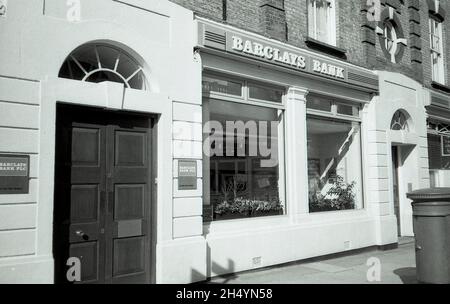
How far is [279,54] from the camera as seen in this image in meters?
8.16

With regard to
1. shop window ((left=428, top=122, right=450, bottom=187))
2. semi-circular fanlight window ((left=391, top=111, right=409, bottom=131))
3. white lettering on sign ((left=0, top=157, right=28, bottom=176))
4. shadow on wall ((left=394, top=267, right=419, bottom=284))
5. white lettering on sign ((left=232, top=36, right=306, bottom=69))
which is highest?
white lettering on sign ((left=232, top=36, right=306, bottom=69))

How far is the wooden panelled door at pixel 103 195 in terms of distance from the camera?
5613 mm

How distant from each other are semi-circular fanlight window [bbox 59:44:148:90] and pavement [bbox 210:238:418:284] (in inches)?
137

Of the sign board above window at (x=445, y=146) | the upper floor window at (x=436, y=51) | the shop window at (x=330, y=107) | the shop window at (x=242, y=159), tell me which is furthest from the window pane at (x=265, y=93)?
the sign board above window at (x=445, y=146)

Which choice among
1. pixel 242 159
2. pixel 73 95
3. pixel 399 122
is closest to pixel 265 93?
pixel 242 159

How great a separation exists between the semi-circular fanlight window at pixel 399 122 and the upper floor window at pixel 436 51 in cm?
273

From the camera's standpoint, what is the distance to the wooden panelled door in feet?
18.4

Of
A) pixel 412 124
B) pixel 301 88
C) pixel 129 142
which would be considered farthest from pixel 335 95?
pixel 129 142

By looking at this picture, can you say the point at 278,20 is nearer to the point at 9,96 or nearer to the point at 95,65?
the point at 95,65

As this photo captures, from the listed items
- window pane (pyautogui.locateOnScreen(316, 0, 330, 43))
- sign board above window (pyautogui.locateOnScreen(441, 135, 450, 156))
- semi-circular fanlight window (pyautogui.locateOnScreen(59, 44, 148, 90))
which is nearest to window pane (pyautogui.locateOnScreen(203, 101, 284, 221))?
semi-circular fanlight window (pyautogui.locateOnScreen(59, 44, 148, 90))

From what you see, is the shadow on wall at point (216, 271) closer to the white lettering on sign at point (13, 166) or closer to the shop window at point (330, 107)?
the white lettering on sign at point (13, 166)

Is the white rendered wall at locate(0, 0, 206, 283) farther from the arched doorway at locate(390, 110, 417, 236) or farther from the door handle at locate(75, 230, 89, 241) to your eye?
the arched doorway at locate(390, 110, 417, 236)
